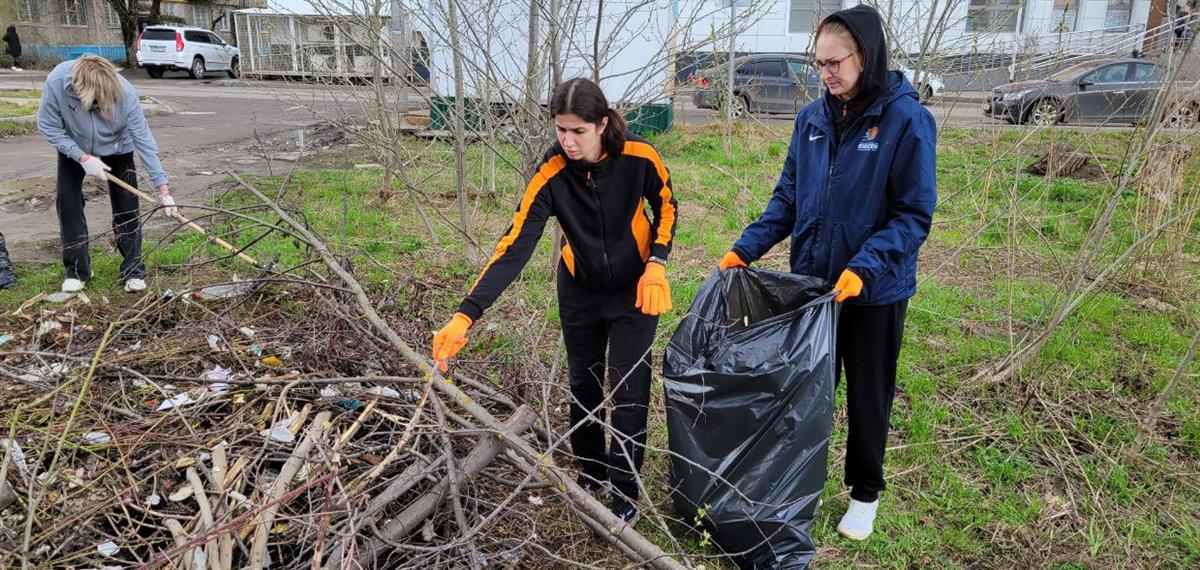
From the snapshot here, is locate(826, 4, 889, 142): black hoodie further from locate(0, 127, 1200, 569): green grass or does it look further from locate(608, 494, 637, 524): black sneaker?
locate(608, 494, 637, 524): black sneaker

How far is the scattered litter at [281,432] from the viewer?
2.23 metres

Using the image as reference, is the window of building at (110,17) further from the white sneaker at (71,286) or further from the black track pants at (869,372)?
the black track pants at (869,372)

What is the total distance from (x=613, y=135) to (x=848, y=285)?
2.54 feet

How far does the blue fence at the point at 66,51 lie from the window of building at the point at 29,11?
1450 millimetres

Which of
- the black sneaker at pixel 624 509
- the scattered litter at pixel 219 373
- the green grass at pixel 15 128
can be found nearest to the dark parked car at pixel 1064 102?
the black sneaker at pixel 624 509

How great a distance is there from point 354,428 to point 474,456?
373mm

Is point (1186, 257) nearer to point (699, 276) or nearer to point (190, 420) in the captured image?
point (699, 276)

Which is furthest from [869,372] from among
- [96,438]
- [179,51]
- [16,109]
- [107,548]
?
[179,51]

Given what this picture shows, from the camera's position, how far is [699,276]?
15.8ft

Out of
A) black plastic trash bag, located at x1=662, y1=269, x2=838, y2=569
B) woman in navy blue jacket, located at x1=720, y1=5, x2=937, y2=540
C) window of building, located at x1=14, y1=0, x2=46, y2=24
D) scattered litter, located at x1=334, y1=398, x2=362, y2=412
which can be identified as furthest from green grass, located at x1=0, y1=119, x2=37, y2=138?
window of building, located at x1=14, y1=0, x2=46, y2=24

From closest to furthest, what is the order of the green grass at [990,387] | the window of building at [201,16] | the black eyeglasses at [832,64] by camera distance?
the black eyeglasses at [832,64] < the green grass at [990,387] < the window of building at [201,16]

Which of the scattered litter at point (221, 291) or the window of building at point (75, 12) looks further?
the window of building at point (75, 12)

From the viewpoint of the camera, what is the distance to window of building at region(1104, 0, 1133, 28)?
18.8 meters

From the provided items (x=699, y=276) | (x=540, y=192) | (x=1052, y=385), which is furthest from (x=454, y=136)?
(x=1052, y=385)
